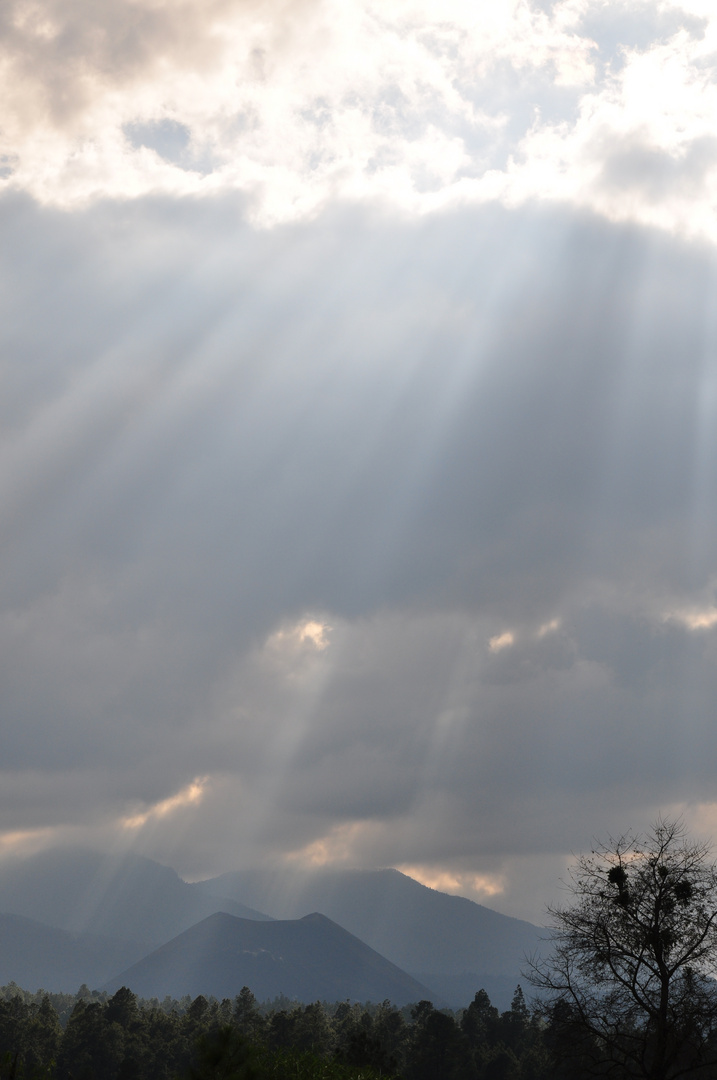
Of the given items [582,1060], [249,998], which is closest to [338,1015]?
[249,998]

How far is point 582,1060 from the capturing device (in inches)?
1524

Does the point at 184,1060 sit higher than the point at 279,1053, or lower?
lower

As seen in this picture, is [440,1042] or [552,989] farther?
[440,1042]

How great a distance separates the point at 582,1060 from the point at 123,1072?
99.0 m

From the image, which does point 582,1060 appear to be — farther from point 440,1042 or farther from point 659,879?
point 440,1042

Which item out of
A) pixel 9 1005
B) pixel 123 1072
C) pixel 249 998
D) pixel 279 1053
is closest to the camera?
pixel 279 1053

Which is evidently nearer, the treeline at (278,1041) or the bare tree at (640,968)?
the bare tree at (640,968)

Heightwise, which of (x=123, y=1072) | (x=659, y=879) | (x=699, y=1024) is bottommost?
(x=123, y=1072)

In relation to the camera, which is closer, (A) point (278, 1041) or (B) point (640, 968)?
(B) point (640, 968)

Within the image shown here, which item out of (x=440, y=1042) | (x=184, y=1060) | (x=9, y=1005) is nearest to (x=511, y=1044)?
(x=440, y=1042)

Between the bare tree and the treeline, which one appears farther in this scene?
the treeline

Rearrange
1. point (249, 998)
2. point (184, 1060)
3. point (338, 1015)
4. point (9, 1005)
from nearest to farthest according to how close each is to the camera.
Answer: point (184, 1060) → point (9, 1005) → point (249, 998) → point (338, 1015)

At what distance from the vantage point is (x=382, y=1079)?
1479 inches

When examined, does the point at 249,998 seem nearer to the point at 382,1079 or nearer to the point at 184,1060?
the point at 184,1060
